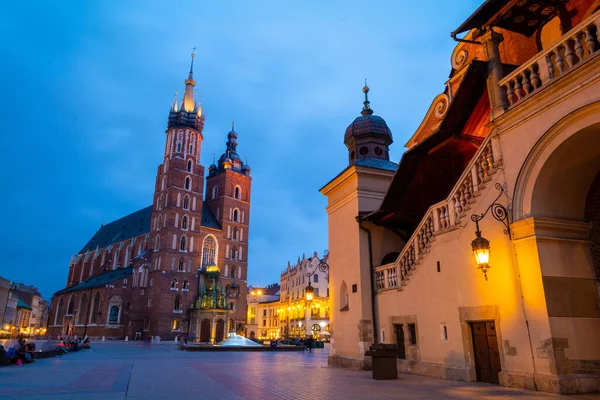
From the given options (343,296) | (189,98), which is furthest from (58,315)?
(343,296)

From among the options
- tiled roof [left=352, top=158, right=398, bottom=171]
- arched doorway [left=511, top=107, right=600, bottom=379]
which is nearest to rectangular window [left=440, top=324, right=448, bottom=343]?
arched doorway [left=511, top=107, right=600, bottom=379]

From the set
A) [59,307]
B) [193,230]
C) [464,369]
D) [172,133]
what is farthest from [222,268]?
[464,369]

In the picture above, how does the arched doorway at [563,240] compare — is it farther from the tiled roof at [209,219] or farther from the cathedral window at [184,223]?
the tiled roof at [209,219]

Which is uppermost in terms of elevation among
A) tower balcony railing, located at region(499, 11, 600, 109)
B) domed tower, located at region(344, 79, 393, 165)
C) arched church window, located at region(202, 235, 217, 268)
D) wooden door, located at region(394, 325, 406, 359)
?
arched church window, located at region(202, 235, 217, 268)

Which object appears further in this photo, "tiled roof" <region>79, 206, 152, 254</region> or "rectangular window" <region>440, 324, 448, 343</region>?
"tiled roof" <region>79, 206, 152, 254</region>

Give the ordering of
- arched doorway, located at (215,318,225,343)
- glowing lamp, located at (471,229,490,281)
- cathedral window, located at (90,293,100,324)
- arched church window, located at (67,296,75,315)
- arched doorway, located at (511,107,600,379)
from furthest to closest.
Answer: arched church window, located at (67,296,75,315) → cathedral window, located at (90,293,100,324) → arched doorway, located at (215,318,225,343) → glowing lamp, located at (471,229,490,281) → arched doorway, located at (511,107,600,379)

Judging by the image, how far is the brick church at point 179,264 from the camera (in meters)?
62.5

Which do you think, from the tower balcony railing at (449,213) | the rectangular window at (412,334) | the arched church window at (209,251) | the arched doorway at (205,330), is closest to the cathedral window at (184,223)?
the arched church window at (209,251)

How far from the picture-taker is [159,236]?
2606 inches

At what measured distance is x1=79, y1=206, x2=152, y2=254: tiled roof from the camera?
8062 centimetres

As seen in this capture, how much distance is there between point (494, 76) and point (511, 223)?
12.7 ft

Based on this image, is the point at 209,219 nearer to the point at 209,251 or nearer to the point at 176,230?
the point at 209,251

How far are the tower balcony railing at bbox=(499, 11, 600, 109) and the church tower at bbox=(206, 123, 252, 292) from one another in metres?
66.1

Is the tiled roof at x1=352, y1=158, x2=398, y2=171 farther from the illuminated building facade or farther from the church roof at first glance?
the church roof
